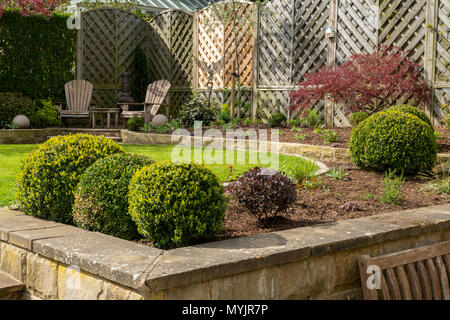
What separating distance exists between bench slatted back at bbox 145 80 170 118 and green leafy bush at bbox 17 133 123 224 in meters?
6.88

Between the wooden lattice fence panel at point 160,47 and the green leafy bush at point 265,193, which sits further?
the wooden lattice fence panel at point 160,47

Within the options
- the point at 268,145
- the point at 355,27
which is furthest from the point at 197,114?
the point at 355,27

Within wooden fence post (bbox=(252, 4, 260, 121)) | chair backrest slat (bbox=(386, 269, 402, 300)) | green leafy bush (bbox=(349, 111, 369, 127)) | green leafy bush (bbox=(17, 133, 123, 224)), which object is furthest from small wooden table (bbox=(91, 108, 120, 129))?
chair backrest slat (bbox=(386, 269, 402, 300))

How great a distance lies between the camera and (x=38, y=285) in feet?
9.00

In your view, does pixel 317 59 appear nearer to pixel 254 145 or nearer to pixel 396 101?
pixel 396 101

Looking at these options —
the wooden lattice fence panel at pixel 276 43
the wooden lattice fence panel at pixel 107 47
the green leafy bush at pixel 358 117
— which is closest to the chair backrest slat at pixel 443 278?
the green leafy bush at pixel 358 117

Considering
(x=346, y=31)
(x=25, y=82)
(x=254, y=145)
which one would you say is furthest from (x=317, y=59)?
(x=25, y=82)

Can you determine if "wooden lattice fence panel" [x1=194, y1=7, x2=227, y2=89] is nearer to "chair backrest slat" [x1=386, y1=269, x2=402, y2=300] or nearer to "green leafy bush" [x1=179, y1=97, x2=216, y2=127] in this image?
"green leafy bush" [x1=179, y1=97, x2=216, y2=127]

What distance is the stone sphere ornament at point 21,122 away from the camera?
31.0 ft

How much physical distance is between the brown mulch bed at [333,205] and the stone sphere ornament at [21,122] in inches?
260

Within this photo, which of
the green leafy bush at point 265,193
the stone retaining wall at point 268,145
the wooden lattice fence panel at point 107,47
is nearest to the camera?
the green leafy bush at point 265,193

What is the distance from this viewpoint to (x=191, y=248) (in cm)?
252

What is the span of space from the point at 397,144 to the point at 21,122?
706 cm

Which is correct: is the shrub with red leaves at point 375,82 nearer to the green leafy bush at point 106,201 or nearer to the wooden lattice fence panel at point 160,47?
the wooden lattice fence panel at point 160,47
